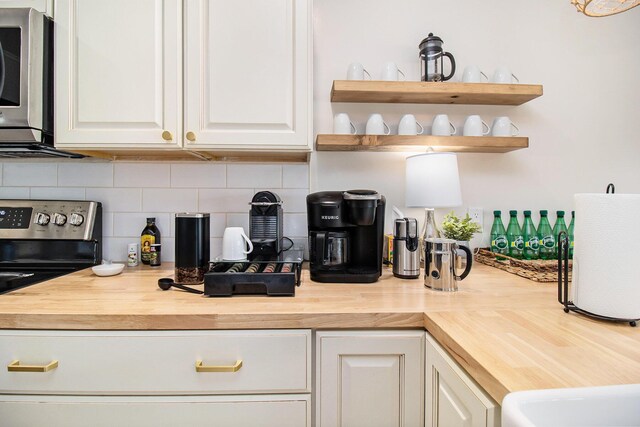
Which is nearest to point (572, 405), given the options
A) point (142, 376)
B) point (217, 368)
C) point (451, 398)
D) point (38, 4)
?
point (451, 398)

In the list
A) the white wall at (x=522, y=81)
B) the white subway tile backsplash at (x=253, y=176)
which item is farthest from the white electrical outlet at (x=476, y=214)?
the white subway tile backsplash at (x=253, y=176)

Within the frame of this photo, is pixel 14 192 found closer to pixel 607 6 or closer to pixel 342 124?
pixel 342 124

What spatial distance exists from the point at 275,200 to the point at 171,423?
2.69ft

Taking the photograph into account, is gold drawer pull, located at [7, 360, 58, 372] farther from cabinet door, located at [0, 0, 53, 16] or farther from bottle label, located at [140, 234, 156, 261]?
cabinet door, located at [0, 0, 53, 16]

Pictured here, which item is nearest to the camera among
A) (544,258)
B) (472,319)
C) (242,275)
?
(472,319)

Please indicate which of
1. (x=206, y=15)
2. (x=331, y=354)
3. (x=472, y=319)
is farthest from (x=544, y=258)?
(x=206, y=15)

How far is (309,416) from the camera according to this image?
0.91 m

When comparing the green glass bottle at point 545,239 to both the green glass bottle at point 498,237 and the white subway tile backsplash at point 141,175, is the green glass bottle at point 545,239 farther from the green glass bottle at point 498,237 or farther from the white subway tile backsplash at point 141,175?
the white subway tile backsplash at point 141,175

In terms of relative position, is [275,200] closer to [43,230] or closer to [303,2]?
[303,2]

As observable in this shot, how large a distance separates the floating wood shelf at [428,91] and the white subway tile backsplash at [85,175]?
110cm

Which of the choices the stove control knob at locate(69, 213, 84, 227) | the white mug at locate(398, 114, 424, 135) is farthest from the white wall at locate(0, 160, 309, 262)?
the white mug at locate(398, 114, 424, 135)

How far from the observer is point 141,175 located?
1589 mm

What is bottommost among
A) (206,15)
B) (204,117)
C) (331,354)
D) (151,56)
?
(331,354)

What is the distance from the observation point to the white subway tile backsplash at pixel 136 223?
1.59m
